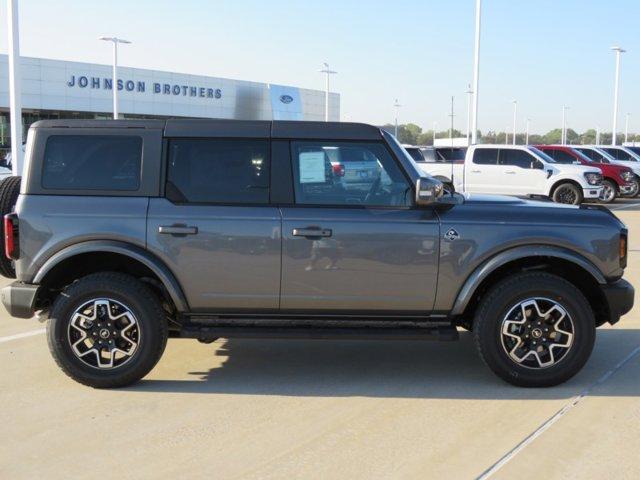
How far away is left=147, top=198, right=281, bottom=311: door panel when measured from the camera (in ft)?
16.9

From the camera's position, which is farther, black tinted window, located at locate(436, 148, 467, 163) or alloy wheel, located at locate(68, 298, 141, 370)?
black tinted window, located at locate(436, 148, 467, 163)

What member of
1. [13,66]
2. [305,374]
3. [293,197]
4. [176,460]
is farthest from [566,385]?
[13,66]

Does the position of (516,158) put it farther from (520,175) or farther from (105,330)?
(105,330)

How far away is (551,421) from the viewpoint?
4633 mm

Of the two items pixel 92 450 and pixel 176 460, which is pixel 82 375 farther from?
pixel 176 460

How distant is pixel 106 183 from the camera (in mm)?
5273

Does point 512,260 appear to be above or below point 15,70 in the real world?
below

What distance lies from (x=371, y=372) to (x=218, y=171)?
1981 mm

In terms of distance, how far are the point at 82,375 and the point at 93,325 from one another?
37 cm

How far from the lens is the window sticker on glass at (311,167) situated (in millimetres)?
5297

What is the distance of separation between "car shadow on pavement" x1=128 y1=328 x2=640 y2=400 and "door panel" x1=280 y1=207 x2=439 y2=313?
2.25ft

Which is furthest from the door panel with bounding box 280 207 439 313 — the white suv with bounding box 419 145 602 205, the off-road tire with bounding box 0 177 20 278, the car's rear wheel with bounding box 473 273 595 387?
the white suv with bounding box 419 145 602 205

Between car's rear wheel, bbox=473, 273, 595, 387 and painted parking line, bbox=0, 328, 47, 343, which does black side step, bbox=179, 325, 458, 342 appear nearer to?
car's rear wheel, bbox=473, 273, 595, 387

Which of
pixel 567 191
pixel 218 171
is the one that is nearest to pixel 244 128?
pixel 218 171
